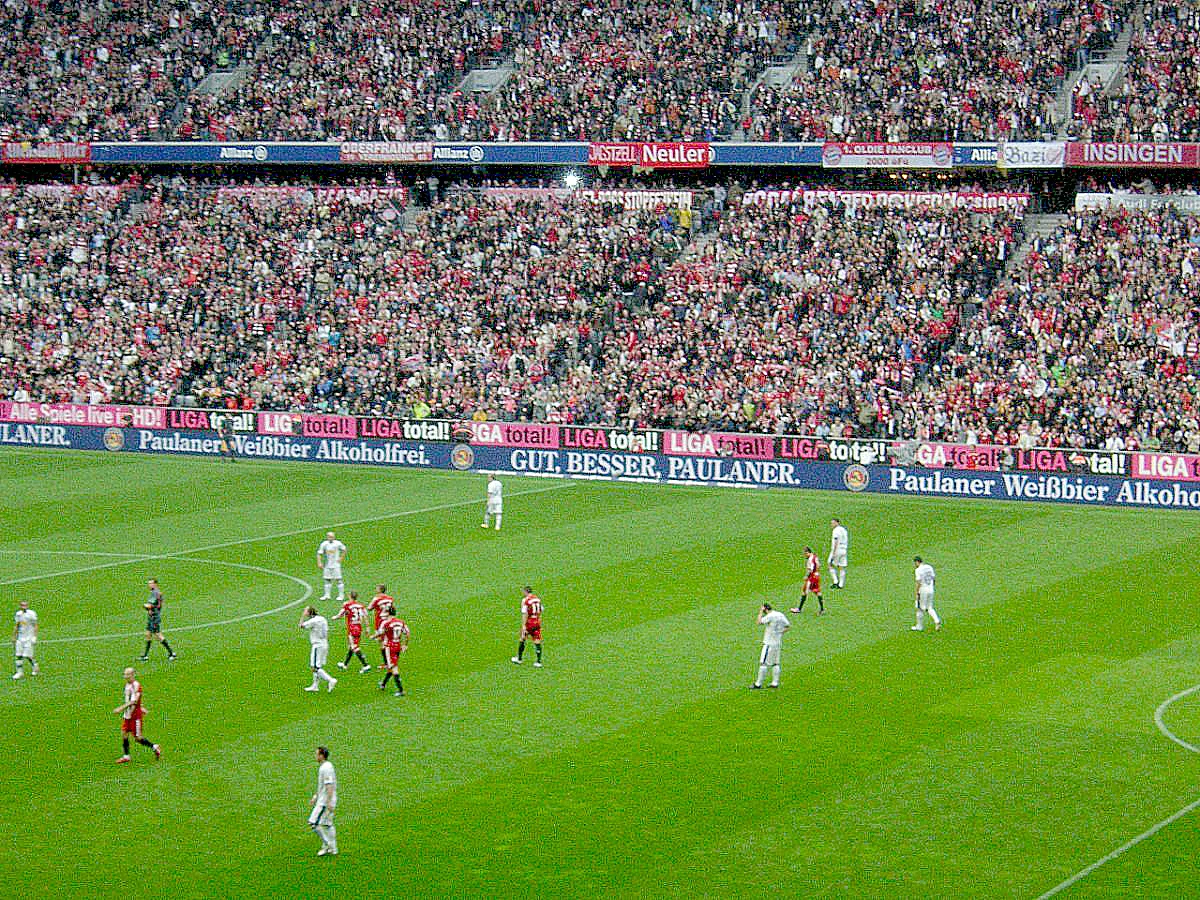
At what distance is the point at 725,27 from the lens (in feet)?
208

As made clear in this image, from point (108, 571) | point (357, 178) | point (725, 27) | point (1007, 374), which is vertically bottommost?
point (108, 571)

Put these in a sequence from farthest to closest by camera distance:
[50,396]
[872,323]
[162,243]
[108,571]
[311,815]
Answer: [162,243] < [50,396] < [872,323] < [108,571] < [311,815]


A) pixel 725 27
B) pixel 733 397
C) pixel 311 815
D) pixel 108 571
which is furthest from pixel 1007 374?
pixel 311 815

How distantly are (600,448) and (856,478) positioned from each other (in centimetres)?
790

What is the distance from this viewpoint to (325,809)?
19.7 meters

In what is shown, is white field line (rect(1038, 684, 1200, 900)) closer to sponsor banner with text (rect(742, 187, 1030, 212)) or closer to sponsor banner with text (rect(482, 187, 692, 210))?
sponsor banner with text (rect(742, 187, 1030, 212))

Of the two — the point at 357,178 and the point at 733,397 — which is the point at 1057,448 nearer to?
the point at 733,397

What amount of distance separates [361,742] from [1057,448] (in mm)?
27641

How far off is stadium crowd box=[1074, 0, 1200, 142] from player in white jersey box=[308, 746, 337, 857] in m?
42.4

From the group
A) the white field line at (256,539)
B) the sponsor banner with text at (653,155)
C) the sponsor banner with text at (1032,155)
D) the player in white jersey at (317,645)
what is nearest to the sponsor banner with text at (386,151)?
the sponsor banner with text at (653,155)

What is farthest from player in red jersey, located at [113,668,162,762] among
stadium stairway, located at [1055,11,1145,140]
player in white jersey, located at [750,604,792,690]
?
stadium stairway, located at [1055,11,1145,140]

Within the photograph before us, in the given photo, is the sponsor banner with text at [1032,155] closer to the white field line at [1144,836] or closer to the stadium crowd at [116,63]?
the stadium crowd at [116,63]

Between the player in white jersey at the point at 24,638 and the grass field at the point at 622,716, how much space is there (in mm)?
550

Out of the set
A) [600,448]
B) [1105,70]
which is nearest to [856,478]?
[600,448]
